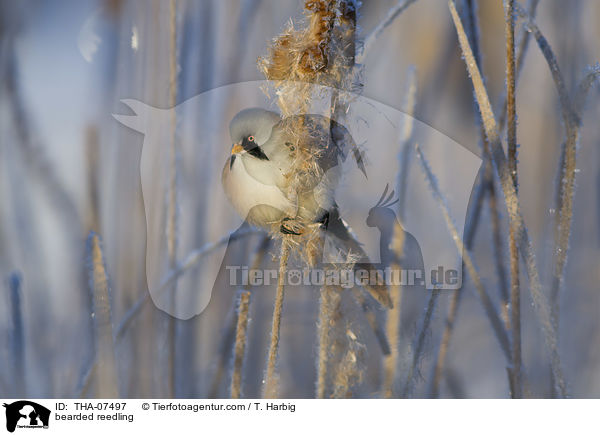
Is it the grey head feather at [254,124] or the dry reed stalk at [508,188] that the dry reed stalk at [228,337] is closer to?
the grey head feather at [254,124]

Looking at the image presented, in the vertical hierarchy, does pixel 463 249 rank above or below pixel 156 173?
below

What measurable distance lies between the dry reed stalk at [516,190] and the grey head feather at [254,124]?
52 centimetres

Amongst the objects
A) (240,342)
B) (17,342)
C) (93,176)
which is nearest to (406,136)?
(240,342)

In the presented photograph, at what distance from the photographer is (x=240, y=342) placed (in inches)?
34.3

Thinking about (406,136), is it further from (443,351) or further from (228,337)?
(228,337)

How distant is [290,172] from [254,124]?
159mm

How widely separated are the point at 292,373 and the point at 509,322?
528 millimetres

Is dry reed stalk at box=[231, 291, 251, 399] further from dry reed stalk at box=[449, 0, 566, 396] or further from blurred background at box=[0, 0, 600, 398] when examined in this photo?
dry reed stalk at box=[449, 0, 566, 396]

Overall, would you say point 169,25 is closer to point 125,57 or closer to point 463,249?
point 125,57

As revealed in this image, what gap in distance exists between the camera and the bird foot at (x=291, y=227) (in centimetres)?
82
